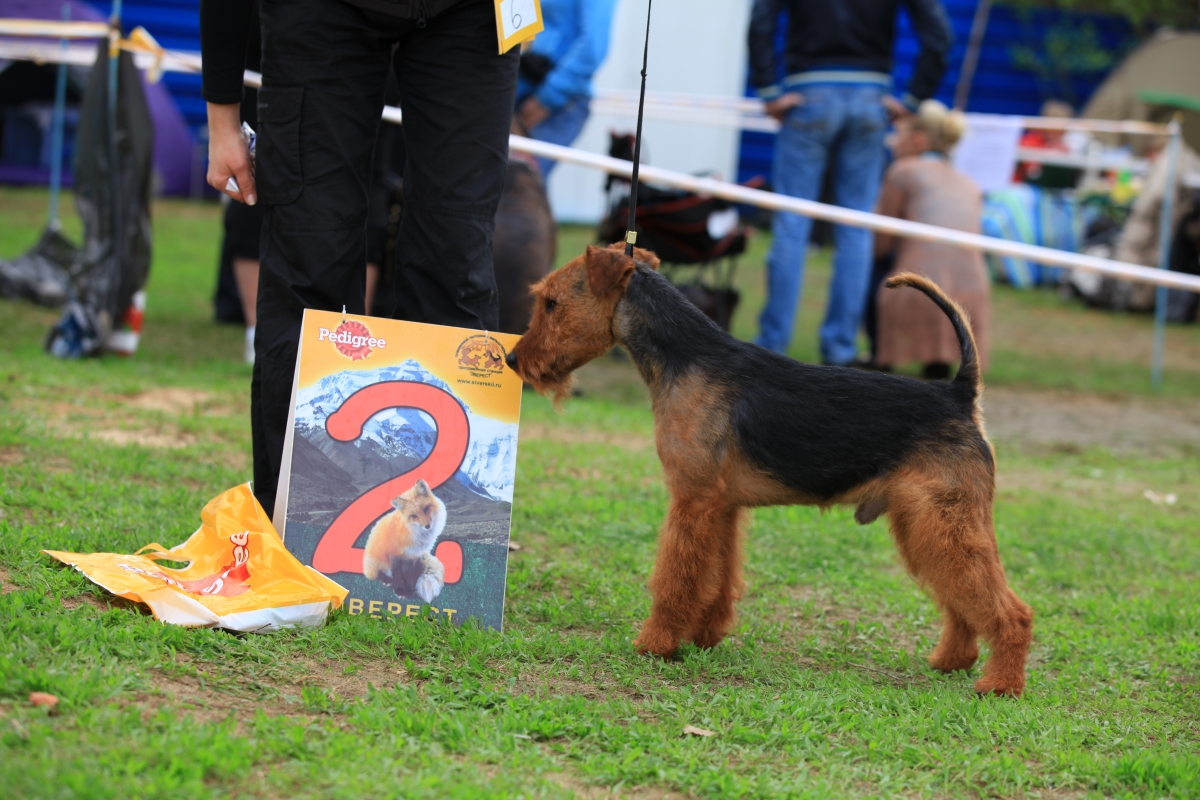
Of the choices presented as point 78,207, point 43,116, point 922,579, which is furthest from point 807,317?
point 43,116

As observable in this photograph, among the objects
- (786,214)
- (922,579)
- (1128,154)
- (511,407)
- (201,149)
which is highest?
(1128,154)

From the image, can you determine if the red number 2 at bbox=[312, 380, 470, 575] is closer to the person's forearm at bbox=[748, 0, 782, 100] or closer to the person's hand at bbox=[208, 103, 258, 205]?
the person's hand at bbox=[208, 103, 258, 205]

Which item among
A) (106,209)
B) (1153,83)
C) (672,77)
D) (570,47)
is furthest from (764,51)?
(1153,83)

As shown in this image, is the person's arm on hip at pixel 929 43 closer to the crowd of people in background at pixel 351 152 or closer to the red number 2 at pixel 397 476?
the crowd of people in background at pixel 351 152

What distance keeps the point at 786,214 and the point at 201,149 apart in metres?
9.62

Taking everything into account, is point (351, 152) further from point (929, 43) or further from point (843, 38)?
point (929, 43)

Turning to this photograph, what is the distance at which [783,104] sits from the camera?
295 inches

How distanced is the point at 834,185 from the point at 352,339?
5456mm

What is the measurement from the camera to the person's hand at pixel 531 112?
280 inches

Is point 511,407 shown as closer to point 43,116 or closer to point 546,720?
point 546,720

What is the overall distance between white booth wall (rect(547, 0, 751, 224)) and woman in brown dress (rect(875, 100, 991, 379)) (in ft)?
22.0

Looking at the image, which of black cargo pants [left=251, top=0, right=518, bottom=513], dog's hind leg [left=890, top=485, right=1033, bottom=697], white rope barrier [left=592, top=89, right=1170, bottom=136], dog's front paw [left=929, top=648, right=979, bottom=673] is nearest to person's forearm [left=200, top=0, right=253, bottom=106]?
black cargo pants [left=251, top=0, right=518, bottom=513]

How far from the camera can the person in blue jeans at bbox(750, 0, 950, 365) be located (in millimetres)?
7383

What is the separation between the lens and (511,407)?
3.14 meters
